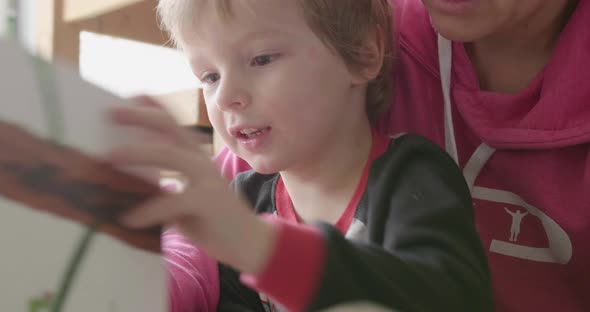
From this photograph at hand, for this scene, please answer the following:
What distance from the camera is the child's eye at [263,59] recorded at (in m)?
0.60

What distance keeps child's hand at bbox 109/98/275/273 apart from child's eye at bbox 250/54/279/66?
24 cm

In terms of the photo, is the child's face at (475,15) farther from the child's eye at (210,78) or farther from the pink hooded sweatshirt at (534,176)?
the child's eye at (210,78)

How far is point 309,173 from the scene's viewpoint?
26.9 inches

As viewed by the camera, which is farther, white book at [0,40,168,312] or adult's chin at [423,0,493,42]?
adult's chin at [423,0,493,42]

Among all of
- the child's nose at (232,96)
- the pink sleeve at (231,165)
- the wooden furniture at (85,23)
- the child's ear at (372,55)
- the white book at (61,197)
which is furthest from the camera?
the wooden furniture at (85,23)

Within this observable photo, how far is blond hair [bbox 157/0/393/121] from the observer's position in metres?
0.63

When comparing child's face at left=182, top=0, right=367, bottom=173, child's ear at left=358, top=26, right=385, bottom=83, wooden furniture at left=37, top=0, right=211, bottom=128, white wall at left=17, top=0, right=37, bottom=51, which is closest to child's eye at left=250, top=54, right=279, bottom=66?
child's face at left=182, top=0, right=367, bottom=173

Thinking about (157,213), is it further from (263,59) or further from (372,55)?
(372,55)

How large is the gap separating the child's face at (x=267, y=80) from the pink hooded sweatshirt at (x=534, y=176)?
0.57ft

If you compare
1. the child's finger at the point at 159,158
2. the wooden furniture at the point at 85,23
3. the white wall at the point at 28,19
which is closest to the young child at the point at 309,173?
the child's finger at the point at 159,158

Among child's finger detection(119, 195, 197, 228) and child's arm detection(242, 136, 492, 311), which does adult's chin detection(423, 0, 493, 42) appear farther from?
child's finger detection(119, 195, 197, 228)

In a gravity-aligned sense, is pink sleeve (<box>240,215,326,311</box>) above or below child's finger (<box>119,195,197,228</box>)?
below

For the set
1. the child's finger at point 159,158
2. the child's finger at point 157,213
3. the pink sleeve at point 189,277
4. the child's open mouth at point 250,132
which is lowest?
the pink sleeve at point 189,277

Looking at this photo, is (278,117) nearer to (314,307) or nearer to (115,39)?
(314,307)
